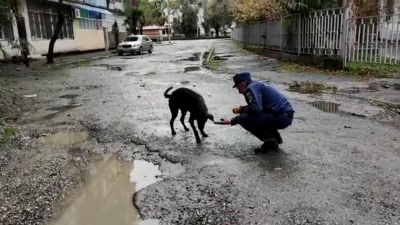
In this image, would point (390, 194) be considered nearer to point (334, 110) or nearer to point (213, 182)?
point (213, 182)

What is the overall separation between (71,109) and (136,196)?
5.50 m

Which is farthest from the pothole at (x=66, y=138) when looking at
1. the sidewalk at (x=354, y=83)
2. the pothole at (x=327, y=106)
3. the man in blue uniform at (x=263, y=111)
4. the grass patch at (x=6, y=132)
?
the sidewalk at (x=354, y=83)

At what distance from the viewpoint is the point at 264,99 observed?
5.26 meters

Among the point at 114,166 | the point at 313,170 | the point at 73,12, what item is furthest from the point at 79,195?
the point at 73,12

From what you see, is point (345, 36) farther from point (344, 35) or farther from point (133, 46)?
point (133, 46)

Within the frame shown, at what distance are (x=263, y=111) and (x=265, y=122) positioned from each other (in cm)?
15

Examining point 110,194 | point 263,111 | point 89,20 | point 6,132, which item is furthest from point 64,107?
point 89,20

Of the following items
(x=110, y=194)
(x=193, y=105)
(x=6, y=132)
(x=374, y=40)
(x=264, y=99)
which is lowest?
(x=110, y=194)

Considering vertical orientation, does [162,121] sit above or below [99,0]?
below

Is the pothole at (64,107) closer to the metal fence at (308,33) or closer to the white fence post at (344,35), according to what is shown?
the white fence post at (344,35)

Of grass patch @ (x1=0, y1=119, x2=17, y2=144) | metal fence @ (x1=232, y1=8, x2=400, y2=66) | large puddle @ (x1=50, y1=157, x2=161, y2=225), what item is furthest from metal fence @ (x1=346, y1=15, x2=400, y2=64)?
grass patch @ (x1=0, y1=119, x2=17, y2=144)

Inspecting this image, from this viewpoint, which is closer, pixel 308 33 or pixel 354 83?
pixel 354 83

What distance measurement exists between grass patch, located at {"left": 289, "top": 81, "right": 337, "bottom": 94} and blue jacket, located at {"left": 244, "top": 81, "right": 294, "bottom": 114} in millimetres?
5438

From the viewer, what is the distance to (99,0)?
40.5 m
